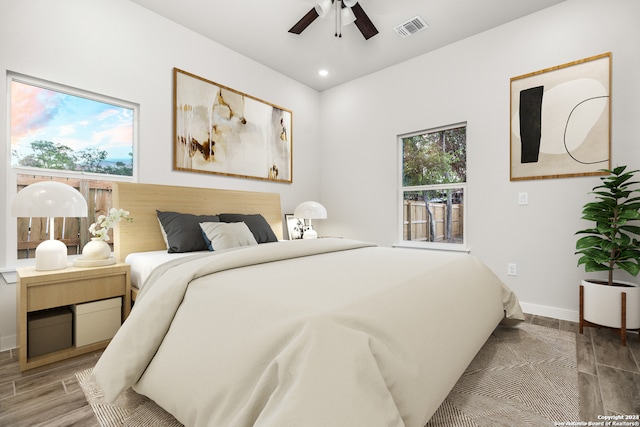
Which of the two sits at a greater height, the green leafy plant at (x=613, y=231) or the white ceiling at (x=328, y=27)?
the white ceiling at (x=328, y=27)

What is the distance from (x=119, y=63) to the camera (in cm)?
274

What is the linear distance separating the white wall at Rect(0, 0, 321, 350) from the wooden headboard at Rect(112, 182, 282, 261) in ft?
0.51

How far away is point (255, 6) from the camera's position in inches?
113

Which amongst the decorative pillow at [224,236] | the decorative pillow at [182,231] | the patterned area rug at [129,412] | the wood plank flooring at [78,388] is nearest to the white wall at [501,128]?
the wood plank flooring at [78,388]

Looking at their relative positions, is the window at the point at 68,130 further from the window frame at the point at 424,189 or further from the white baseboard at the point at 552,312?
the white baseboard at the point at 552,312

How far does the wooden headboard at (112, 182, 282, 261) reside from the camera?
2652mm

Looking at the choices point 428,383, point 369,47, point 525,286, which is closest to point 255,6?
point 369,47

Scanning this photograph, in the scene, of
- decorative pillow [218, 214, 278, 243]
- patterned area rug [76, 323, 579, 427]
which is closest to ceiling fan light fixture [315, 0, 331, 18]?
decorative pillow [218, 214, 278, 243]

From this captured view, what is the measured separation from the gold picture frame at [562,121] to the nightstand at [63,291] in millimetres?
3499

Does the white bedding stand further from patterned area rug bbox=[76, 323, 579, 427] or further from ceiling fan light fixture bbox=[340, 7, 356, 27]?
ceiling fan light fixture bbox=[340, 7, 356, 27]

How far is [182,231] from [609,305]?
330cm

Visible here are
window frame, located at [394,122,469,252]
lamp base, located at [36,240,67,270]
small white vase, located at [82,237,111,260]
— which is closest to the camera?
lamp base, located at [36,240,67,270]

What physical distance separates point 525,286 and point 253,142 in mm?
3286

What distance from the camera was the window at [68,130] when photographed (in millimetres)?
2309
